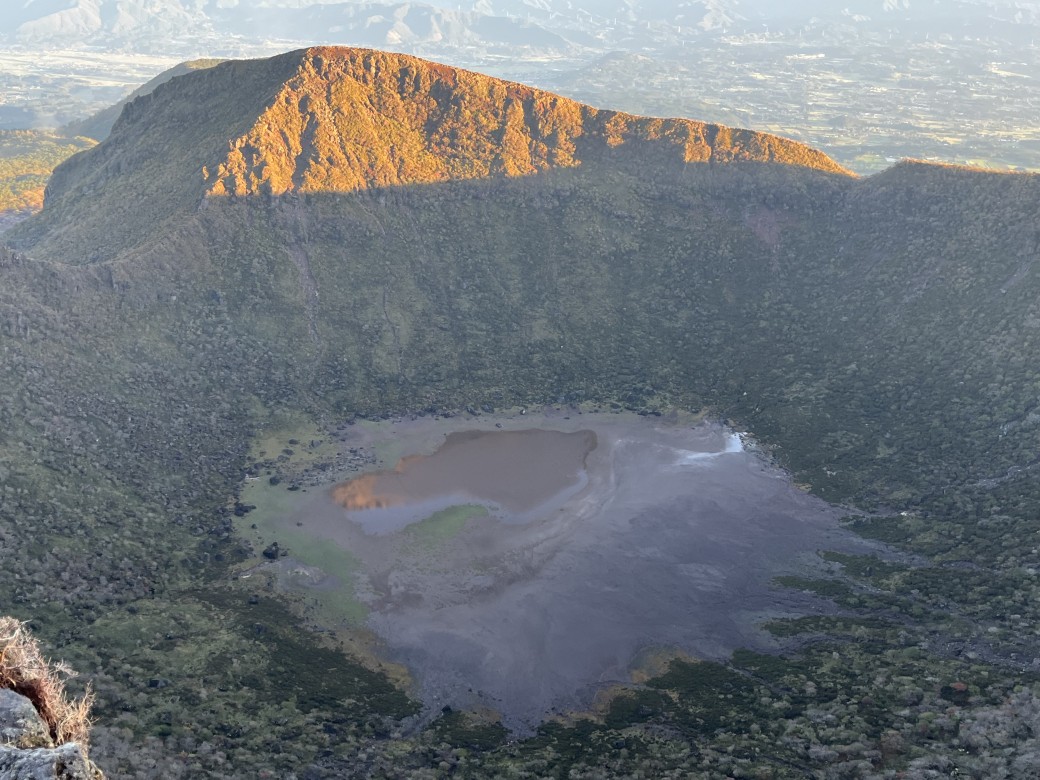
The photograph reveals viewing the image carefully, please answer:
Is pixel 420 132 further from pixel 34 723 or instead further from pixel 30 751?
pixel 30 751

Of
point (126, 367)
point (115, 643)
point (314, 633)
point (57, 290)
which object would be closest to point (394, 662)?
point (314, 633)

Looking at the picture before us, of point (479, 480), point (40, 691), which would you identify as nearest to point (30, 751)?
point (40, 691)

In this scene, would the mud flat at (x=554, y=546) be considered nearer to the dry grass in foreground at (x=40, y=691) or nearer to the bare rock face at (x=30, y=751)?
the dry grass in foreground at (x=40, y=691)

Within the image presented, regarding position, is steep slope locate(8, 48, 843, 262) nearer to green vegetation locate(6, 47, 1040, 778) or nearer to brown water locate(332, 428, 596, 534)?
green vegetation locate(6, 47, 1040, 778)

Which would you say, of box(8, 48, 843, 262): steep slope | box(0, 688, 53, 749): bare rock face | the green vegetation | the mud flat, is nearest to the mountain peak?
box(8, 48, 843, 262): steep slope

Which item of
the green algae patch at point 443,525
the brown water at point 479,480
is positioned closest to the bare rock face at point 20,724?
the green algae patch at point 443,525

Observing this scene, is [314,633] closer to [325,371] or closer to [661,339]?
[325,371]
